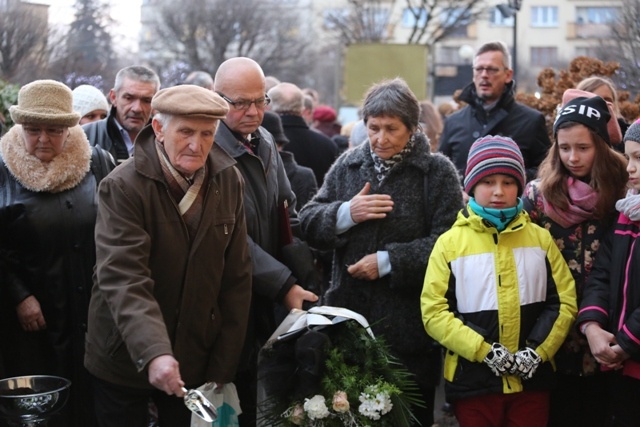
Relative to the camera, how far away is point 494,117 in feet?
24.6

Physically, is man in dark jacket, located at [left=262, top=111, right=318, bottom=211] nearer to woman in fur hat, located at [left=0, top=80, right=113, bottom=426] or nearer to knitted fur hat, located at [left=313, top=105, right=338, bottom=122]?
woman in fur hat, located at [left=0, top=80, right=113, bottom=426]

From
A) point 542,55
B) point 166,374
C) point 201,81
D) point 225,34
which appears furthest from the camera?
point 542,55

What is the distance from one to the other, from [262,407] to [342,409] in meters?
0.49

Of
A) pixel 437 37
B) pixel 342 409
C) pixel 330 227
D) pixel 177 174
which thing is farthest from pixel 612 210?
pixel 437 37

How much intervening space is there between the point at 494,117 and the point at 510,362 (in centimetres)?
303

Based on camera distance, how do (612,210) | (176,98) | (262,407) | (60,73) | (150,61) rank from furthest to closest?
(150,61) < (60,73) < (612,210) < (262,407) < (176,98)

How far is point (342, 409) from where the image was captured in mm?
4523

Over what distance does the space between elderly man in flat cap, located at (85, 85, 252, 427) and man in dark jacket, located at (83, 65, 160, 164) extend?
2.72 metres

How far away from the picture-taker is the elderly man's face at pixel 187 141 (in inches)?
169

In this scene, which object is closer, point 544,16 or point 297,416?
point 297,416

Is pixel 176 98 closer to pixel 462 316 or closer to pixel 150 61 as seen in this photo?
pixel 462 316

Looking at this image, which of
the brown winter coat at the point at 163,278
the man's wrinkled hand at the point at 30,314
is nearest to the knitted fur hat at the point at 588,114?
the brown winter coat at the point at 163,278

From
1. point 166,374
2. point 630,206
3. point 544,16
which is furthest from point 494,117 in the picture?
point 544,16

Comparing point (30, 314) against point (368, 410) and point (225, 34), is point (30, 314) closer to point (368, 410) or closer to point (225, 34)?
point (368, 410)
